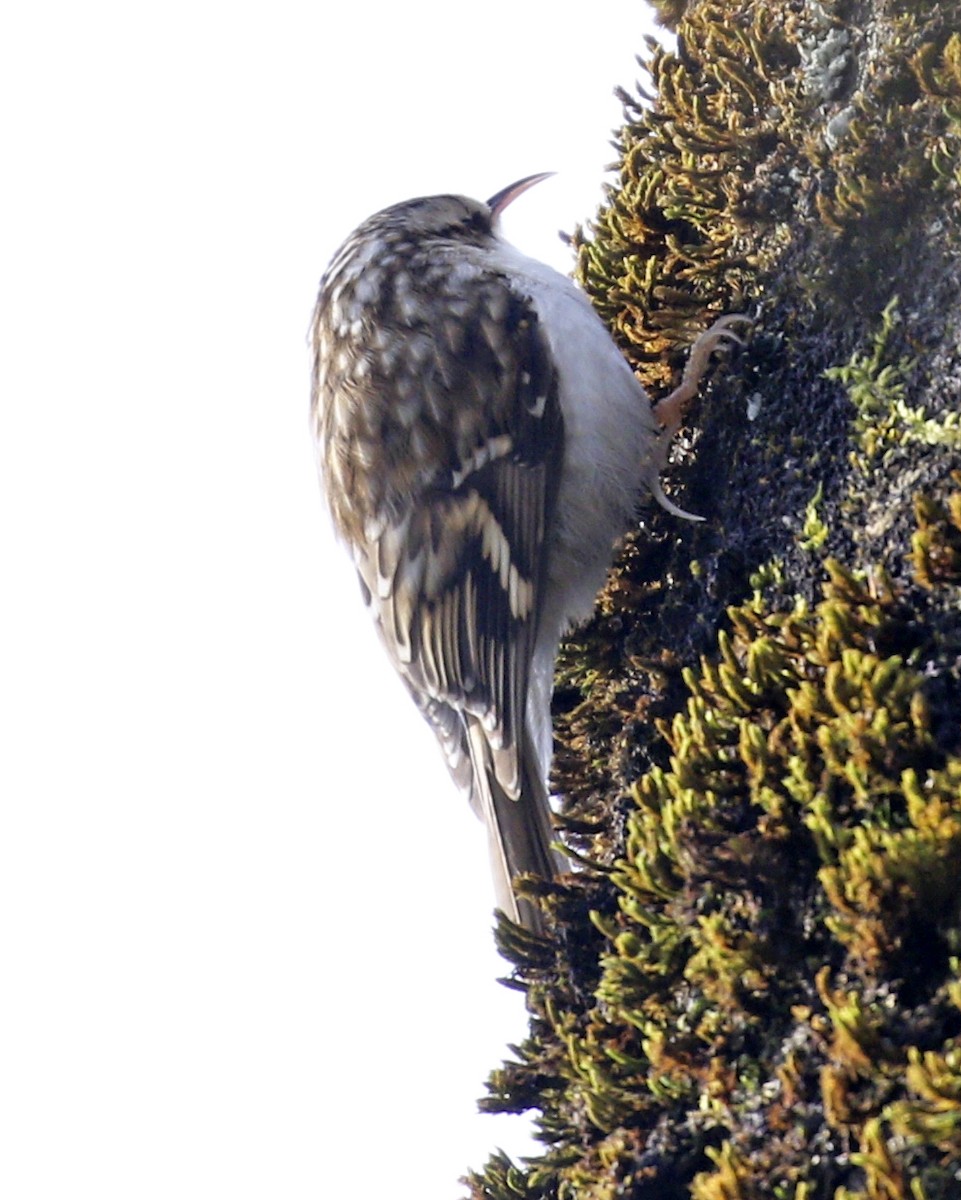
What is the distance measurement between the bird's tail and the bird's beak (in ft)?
4.18

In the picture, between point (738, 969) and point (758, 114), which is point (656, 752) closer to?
point (738, 969)

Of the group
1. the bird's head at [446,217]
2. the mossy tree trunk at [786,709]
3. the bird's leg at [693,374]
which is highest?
the bird's head at [446,217]

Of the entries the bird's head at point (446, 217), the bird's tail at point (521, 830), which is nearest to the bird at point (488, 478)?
the bird's tail at point (521, 830)

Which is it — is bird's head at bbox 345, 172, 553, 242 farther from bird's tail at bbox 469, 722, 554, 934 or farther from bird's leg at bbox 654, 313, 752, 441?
bird's tail at bbox 469, 722, 554, 934

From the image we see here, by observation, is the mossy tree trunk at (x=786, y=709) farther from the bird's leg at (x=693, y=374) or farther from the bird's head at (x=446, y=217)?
the bird's head at (x=446, y=217)

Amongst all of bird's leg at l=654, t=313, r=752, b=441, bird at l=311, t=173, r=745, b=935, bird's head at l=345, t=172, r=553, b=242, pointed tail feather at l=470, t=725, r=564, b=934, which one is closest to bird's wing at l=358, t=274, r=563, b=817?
bird at l=311, t=173, r=745, b=935

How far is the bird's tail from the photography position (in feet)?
6.90

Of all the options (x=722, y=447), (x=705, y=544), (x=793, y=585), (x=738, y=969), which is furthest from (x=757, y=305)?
(x=738, y=969)

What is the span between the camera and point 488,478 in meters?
2.43

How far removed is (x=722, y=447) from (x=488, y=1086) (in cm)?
83

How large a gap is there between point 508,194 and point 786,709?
1802mm

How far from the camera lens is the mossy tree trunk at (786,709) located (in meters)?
1.32

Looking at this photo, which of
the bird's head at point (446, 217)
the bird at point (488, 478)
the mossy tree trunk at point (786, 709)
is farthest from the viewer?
the bird's head at point (446, 217)

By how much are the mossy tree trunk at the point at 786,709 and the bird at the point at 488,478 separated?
9 centimetres
